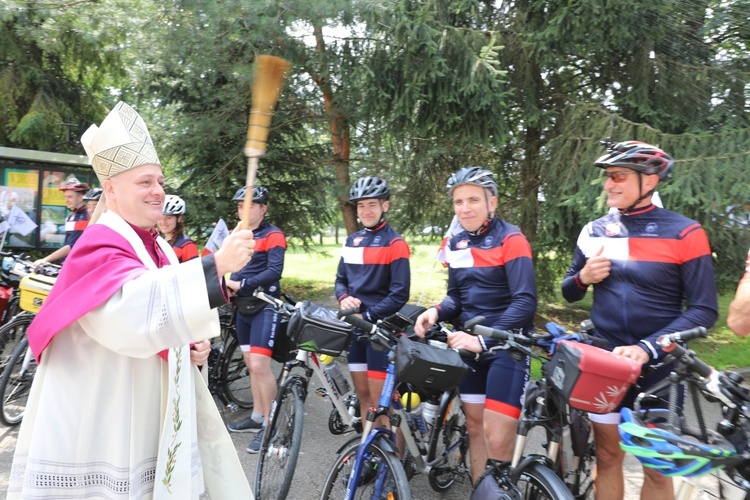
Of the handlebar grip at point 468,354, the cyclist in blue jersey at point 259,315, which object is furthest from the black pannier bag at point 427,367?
the cyclist in blue jersey at point 259,315

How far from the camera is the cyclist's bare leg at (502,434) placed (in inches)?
131

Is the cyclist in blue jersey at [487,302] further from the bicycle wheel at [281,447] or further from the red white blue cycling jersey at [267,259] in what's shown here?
the red white blue cycling jersey at [267,259]

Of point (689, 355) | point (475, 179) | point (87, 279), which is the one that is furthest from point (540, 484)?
point (87, 279)

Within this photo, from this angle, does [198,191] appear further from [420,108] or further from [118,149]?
[118,149]

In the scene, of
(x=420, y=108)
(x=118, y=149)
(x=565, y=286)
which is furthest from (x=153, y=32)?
(x=565, y=286)

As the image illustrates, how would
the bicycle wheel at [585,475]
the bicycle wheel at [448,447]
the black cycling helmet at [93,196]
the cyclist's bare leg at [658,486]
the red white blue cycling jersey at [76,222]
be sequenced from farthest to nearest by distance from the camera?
1. the red white blue cycling jersey at [76,222]
2. the black cycling helmet at [93,196]
3. the bicycle wheel at [448,447]
4. the bicycle wheel at [585,475]
5. the cyclist's bare leg at [658,486]

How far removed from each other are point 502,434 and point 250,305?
2.67 metres

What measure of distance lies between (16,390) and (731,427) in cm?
580

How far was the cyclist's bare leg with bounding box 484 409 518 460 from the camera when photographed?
10.9 feet

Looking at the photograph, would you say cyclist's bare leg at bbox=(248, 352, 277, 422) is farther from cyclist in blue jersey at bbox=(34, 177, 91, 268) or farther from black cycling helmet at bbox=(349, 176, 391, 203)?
cyclist in blue jersey at bbox=(34, 177, 91, 268)

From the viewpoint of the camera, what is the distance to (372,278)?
172 inches

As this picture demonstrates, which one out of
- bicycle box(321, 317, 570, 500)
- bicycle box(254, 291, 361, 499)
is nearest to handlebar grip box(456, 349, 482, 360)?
bicycle box(321, 317, 570, 500)

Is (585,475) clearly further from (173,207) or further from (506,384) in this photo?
(173,207)

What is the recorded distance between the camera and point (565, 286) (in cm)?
350
